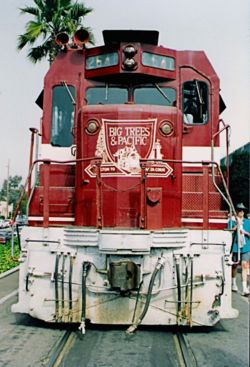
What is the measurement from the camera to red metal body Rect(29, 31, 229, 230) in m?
6.70

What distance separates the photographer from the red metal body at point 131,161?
6699mm

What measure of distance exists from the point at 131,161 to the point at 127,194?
17.1 inches

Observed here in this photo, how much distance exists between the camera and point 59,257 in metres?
6.39

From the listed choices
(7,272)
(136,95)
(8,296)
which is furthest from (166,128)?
(7,272)

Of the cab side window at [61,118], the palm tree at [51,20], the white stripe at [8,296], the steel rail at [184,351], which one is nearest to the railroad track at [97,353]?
the steel rail at [184,351]

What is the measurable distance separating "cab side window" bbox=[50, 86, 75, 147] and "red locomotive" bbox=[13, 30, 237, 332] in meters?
0.01

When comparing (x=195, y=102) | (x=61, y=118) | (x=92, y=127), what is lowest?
(x=92, y=127)

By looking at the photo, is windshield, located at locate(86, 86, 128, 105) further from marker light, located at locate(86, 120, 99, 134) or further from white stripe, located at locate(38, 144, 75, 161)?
white stripe, located at locate(38, 144, 75, 161)

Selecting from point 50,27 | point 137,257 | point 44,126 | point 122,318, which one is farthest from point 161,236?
point 50,27

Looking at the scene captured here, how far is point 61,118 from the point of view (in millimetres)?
7672

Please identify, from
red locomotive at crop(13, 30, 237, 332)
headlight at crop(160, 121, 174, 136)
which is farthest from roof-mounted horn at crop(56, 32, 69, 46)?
headlight at crop(160, 121, 174, 136)

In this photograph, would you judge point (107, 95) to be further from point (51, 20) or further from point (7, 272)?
point (51, 20)

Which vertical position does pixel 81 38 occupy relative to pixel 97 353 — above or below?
above

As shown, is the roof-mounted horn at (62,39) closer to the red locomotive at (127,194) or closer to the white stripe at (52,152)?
the red locomotive at (127,194)
